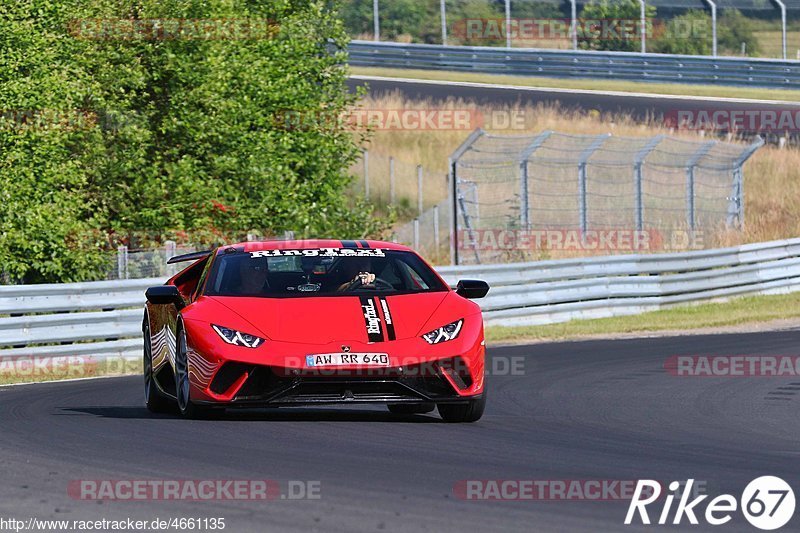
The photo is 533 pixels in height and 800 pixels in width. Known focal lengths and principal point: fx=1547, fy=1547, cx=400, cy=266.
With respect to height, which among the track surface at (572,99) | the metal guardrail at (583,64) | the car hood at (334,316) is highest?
the car hood at (334,316)

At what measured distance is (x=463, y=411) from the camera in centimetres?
1025

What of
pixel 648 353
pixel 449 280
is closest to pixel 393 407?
pixel 648 353

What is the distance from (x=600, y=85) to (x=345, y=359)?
39364mm

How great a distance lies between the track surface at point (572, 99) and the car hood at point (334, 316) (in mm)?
31701

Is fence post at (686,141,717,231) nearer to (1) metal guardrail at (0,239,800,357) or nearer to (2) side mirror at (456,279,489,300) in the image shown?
(1) metal guardrail at (0,239,800,357)

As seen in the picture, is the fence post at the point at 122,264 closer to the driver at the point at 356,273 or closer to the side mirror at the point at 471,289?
the driver at the point at 356,273

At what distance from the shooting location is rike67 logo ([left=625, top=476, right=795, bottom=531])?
20.7 ft

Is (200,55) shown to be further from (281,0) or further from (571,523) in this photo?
(571,523)

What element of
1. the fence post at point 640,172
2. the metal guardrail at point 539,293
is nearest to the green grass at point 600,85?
the fence post at point 640,172

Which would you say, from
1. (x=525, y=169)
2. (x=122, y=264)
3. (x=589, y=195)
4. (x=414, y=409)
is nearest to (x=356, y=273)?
Result: (x=414, y=409)

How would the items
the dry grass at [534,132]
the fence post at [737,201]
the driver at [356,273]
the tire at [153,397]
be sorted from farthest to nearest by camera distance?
the dry grass at [534,132] → the fence post at [737,201] → the tire at [153,397] → the driver at [356,273]

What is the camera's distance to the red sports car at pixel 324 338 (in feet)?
31.5

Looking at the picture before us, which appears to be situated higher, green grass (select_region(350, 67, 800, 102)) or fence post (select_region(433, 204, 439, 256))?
green grass (select_region(350, 67, 800, 102))

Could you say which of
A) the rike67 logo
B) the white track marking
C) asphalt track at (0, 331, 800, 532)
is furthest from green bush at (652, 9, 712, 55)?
the rike67 logo
